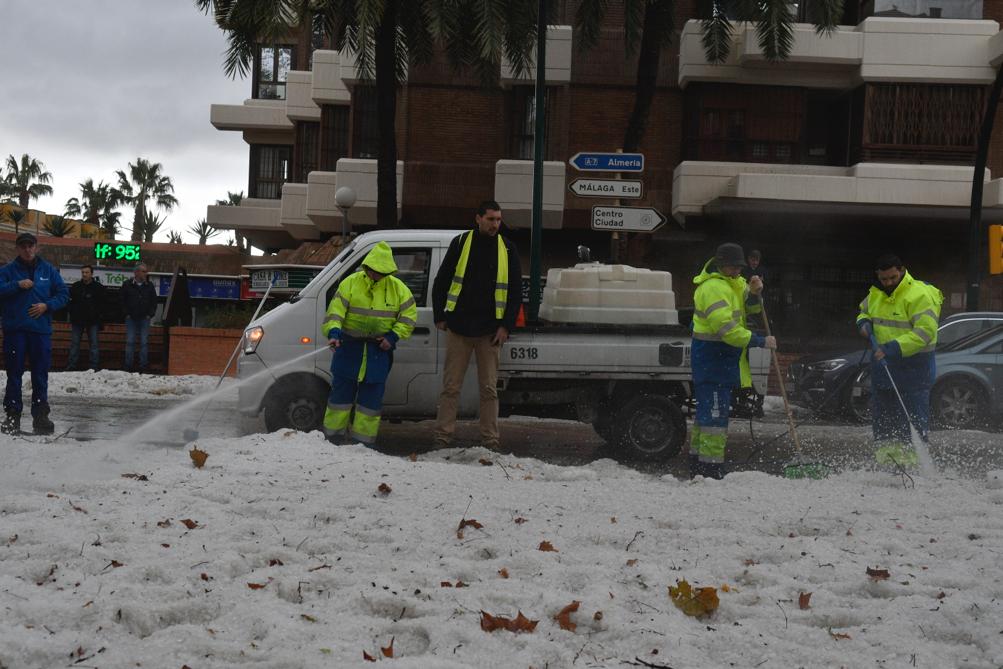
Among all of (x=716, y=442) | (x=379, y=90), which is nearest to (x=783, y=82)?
(x=379, y=90)

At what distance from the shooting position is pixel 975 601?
451 centimetres

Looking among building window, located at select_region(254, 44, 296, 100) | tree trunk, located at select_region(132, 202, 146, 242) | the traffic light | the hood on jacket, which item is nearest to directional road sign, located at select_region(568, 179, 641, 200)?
the hood on jacket

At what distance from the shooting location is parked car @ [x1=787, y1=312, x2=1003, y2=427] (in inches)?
561

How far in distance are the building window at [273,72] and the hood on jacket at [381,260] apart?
30286 millimetres

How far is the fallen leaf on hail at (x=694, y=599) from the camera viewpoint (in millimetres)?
4312

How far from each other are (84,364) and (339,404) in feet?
40.4

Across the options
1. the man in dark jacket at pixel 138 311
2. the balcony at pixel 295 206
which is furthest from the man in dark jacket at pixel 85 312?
the balcony at pixel 295 206

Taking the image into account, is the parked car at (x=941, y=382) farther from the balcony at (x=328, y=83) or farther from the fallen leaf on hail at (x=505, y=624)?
the balcony at (x=328, y=83)

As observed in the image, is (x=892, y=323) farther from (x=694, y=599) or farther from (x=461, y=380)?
(x=694, y=599)

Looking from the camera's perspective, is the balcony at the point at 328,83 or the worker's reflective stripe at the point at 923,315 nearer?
the worker's reflective stripe at the point at 923,315

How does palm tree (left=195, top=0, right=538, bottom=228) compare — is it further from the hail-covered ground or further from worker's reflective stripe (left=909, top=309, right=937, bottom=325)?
the hail-covered ground

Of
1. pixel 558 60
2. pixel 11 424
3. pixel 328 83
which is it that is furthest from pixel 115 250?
pixel 11 424

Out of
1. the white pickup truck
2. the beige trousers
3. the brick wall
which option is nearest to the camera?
the beige trousers

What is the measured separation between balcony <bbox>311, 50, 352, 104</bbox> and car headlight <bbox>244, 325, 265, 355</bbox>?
19.1 m
